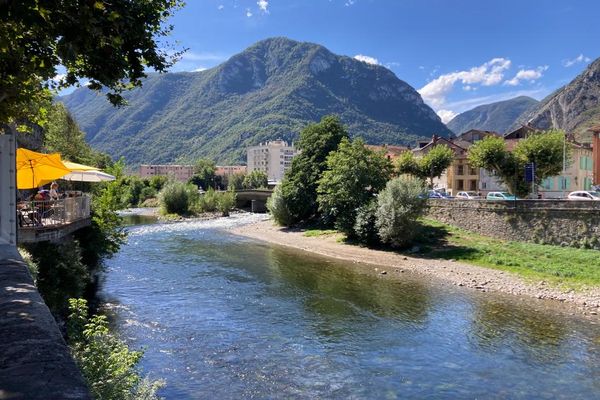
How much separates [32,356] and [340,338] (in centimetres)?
1570

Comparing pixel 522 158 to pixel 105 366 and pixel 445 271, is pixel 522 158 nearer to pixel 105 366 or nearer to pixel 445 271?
pixel 445 271

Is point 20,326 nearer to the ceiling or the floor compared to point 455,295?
nearer to the ceiling

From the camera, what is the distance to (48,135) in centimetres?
4225

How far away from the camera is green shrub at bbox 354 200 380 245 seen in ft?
133

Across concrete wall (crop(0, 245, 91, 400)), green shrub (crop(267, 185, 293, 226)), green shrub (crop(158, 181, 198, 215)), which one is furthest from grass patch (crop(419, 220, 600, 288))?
green shrub (crop(158, 181, 198, 215))

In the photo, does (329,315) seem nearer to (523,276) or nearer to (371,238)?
(523,276)

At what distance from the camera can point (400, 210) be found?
37.1m

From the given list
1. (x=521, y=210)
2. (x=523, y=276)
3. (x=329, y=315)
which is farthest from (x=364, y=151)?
(x=329, y=315)

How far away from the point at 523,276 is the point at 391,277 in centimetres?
814

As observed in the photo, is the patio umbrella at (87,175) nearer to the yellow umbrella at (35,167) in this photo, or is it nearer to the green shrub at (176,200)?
the yellow umbrella at (35,167)

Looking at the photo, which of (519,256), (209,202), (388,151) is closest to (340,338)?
(519,256)

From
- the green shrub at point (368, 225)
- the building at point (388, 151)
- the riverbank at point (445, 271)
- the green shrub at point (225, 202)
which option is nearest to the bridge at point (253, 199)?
the green shrub at point (225, 202)

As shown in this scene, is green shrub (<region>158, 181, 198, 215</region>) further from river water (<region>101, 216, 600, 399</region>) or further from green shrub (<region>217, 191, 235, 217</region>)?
river water (<region>101, 216, 600, 399</region>)

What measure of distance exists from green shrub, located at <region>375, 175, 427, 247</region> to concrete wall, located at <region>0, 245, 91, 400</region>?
112ft
